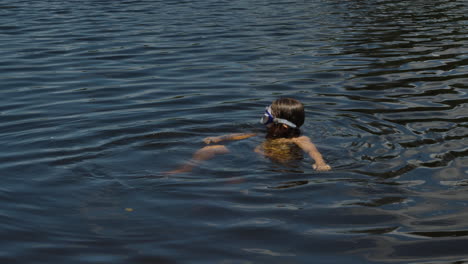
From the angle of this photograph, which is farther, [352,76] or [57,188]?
[352,76]

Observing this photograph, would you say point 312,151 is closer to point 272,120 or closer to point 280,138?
point 280,138

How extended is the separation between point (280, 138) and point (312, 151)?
72 centimetres

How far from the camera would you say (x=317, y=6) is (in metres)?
22.5

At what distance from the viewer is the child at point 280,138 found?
782 cm

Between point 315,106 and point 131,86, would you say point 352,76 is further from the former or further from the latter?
point 131,86

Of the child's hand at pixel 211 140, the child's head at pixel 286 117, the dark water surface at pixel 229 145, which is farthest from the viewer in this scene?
the child's hand at pixel 211 140

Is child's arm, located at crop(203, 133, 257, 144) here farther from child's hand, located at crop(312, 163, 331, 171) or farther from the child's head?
A: child's hand, located at crop(312, 163, 331, 171)

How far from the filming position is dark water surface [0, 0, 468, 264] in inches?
217

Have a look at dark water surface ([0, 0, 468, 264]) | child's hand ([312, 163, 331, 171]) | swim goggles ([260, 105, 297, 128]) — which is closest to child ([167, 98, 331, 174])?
swim goggles ([260, 105, 297, 128])

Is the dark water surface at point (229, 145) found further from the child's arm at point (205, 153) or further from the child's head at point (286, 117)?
the child's head at point (286, 117)

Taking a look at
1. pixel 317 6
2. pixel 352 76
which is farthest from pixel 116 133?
pixel 317 6

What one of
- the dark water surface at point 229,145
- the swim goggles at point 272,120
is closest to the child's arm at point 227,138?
the dark water surface at point 229,145

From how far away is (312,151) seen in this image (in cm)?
774

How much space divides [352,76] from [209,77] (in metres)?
2.58
